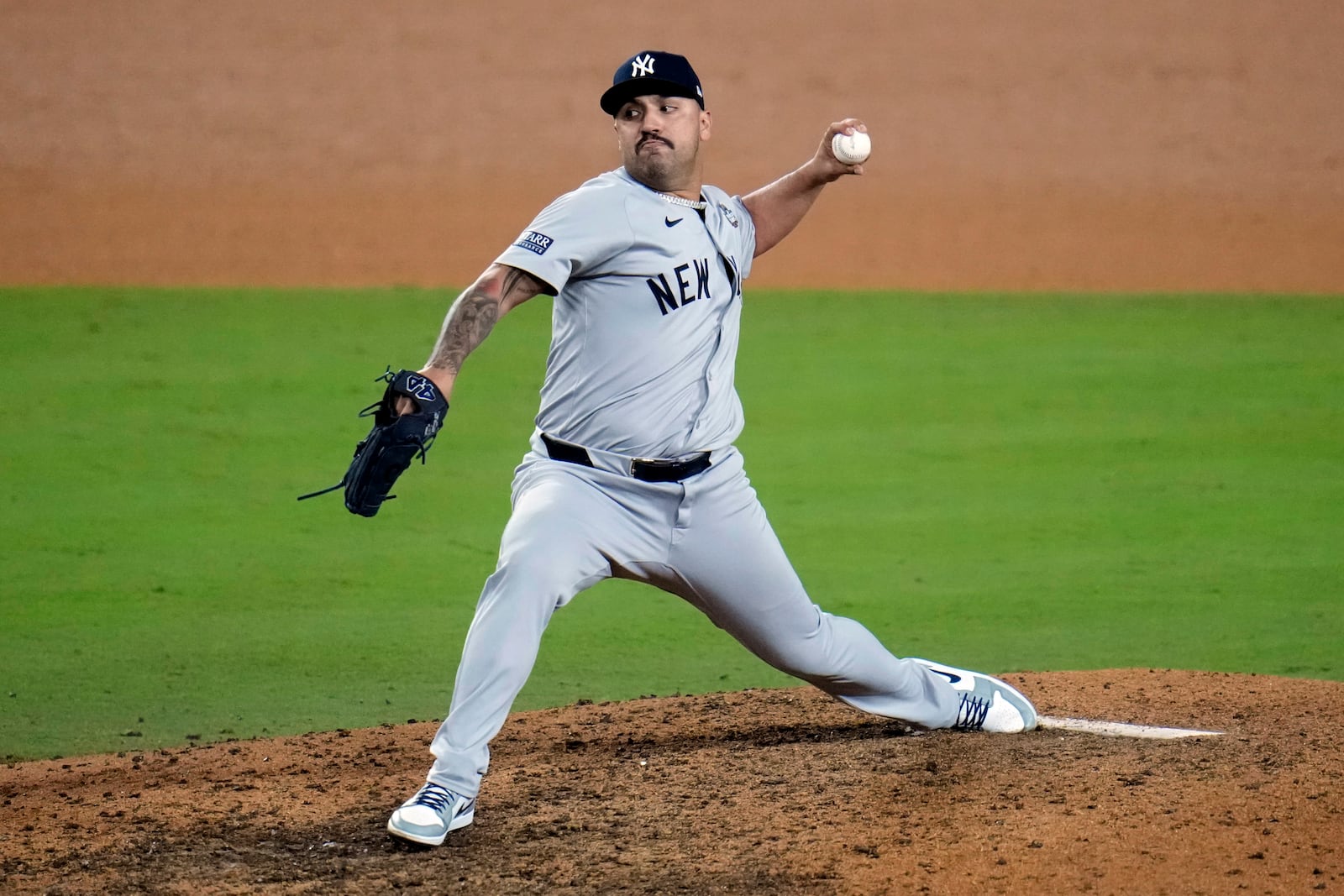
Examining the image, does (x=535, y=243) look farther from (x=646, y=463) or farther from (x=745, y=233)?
(x=745, y=233)

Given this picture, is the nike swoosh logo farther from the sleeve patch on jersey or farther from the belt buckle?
the sleeve patch on jersey

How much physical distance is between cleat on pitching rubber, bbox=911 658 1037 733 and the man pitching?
307mm

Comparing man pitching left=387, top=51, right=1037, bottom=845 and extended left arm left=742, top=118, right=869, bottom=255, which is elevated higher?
extended left arm left=742, top=118, right=869, bottom=255

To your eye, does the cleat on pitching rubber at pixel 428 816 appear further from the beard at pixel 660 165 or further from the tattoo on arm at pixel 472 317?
the beard at pixel 660 165

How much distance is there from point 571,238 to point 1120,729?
6.55ft

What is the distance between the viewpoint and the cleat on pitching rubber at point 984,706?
4090mm

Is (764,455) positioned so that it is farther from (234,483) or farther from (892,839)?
(892,839)

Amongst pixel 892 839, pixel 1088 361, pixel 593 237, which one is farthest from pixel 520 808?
pixel 1088 361

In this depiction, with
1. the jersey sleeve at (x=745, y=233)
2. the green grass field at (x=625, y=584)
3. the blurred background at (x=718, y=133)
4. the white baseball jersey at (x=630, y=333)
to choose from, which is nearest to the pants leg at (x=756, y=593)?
the white baseball jersey at (x=630, y=333)

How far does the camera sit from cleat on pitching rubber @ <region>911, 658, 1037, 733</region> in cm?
409

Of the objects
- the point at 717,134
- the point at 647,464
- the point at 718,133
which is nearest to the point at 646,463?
the point at 647,464

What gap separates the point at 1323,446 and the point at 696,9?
818 cm

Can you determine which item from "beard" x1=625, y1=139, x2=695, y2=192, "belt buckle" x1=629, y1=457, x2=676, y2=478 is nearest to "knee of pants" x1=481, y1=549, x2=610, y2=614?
"belt buckle" x1=629, y1=457, x2=676, y2=478

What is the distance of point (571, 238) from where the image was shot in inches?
136
